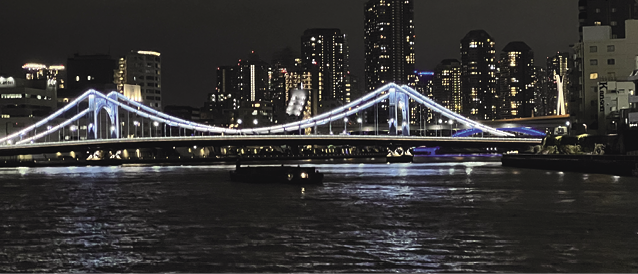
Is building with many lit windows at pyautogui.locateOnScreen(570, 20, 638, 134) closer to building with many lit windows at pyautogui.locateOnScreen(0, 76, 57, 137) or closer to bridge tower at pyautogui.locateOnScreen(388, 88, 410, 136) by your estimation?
bridge tower at pyautogui.locateOnScreen(388, 88, 410, 136)

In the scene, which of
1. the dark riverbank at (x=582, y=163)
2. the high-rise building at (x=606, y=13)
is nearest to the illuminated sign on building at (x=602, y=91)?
the dark riverbank at (x=582, y=163)

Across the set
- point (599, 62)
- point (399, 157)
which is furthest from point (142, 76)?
point (599, 62)

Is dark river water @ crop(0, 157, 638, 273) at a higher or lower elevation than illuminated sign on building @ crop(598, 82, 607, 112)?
lower

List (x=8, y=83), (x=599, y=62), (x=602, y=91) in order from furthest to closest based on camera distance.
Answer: (x=8, y=83) → (x=599, y=62) → (x=602, y=91)

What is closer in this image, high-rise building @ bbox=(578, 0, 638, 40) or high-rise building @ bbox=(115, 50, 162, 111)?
high-rise building @ bbox=(578, 0, 638, 40)

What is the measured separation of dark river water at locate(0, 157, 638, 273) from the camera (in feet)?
69.6

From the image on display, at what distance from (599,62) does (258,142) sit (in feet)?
124

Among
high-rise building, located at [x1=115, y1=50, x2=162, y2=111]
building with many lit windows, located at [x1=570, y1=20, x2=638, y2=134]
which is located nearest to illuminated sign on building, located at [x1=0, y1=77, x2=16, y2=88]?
high-rise building, located at [x1=115, y1=50, x2=162, y2=111]

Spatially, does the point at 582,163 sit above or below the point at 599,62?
below

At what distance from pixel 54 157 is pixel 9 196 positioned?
84499mm

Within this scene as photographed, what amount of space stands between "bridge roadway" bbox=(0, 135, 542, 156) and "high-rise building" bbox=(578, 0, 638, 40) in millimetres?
23752

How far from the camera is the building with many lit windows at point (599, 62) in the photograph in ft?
293

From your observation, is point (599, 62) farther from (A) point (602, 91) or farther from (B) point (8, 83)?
(B) point (8, 83)

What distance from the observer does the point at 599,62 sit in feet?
298
